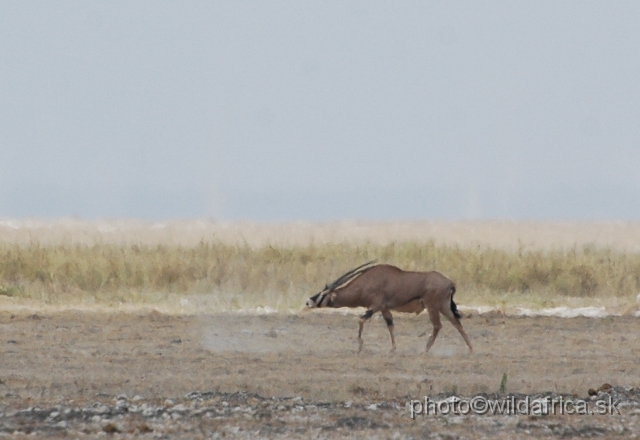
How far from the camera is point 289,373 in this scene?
10.7m

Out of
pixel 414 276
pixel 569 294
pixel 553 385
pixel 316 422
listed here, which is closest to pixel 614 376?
pixel 553 385

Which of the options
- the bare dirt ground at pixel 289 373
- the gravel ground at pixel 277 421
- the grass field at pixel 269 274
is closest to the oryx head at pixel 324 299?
the bare dirt ground at pixel 289 373

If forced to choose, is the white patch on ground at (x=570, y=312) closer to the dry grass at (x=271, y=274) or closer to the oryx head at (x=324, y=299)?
the dry grass at (x=271, y=274)

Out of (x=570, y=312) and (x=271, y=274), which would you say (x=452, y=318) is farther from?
(x=271, y=274)

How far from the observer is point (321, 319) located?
51.8 feet

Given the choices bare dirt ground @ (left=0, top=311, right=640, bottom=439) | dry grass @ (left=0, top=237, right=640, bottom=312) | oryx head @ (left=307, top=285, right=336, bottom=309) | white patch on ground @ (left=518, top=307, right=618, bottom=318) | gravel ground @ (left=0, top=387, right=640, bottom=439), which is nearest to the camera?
gravel ground @ (left=0, top=387, right=640, bottom=439)

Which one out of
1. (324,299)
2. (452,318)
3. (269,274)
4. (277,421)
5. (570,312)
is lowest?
(570,312)

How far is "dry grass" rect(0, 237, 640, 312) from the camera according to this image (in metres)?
18.8

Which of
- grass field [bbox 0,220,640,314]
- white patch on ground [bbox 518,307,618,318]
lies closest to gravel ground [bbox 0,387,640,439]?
white patch on ground [bbox 518,307,618,318]

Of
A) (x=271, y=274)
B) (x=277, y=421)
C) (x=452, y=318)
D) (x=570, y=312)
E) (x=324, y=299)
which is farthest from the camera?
(x=271, y=274)

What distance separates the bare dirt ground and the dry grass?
2.62m

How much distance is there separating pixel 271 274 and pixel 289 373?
973cm

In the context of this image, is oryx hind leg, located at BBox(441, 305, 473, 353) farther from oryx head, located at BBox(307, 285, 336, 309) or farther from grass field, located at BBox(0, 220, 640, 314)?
grass field, located at BBox(0, 220, 640, 314)

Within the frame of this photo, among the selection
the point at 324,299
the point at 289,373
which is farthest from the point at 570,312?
the point at 289,373
